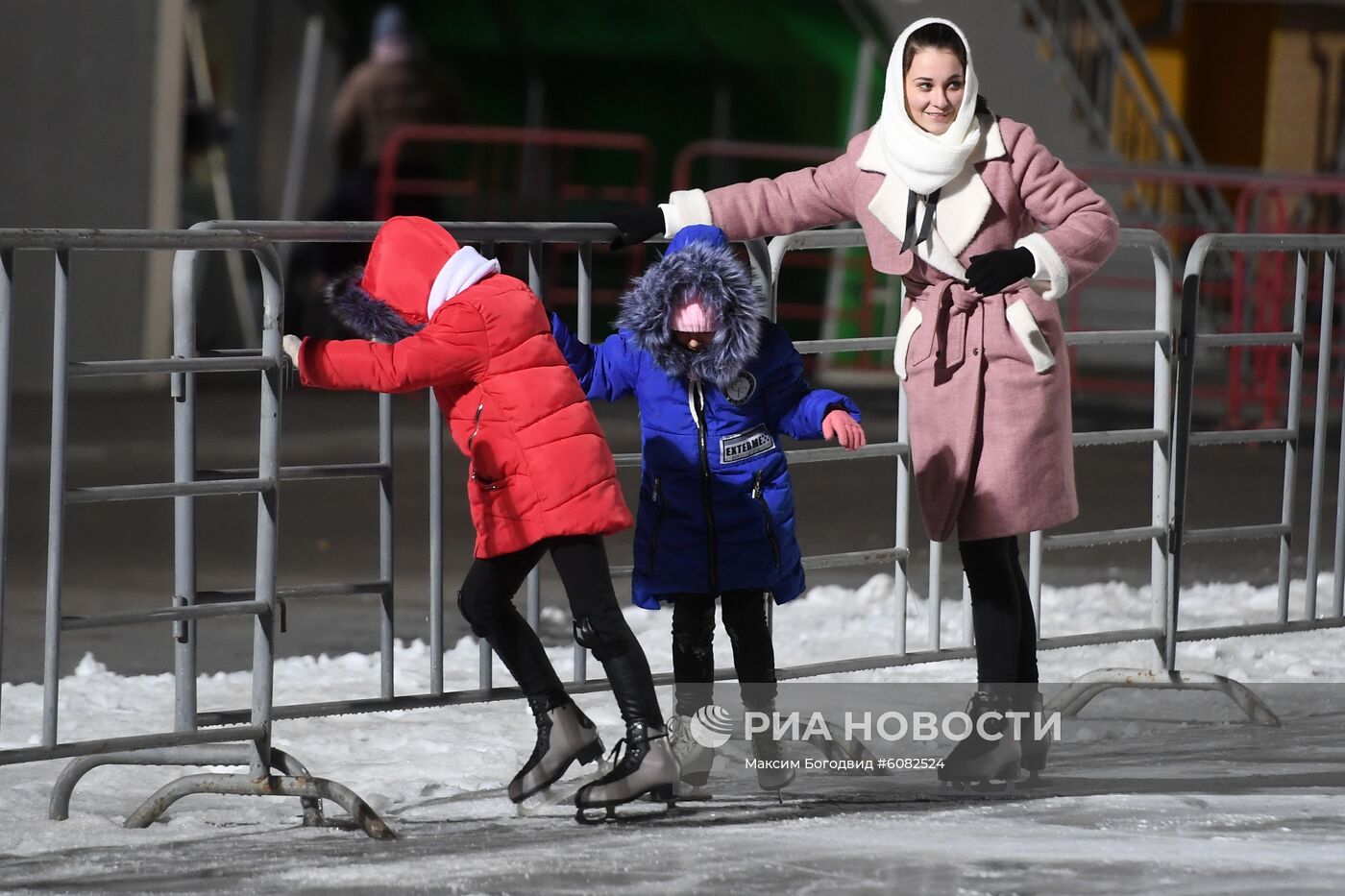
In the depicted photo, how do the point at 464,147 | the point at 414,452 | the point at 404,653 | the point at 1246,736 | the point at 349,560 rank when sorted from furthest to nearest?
the point at 464,147, the point at 414,452, the point at 349,560, the point at 404,653, the point at 1246,736

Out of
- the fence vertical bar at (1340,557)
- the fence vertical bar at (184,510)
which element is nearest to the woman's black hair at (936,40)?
the fence vertical bar at (184,510)

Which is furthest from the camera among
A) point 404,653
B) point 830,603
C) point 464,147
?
point 464,147

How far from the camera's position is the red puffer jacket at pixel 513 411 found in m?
4.98

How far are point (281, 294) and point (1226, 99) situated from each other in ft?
A: 72.4

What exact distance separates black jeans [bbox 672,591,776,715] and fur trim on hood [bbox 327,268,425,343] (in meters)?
0.90

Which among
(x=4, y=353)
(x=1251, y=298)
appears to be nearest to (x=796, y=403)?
(x=4, y=353)

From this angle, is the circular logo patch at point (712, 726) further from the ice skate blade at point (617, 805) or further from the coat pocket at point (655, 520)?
the coat pocket at point (655, 520)

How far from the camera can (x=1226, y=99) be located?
25.8 m

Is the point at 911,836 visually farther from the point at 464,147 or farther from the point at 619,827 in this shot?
the point at 464,147

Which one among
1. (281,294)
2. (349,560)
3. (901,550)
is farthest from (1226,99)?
(281,294)

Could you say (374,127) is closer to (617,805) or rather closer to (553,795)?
(553,795)

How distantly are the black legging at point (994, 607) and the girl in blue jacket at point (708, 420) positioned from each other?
1.64 feet

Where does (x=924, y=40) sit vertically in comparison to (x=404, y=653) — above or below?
above

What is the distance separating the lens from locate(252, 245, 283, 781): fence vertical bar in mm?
5133
